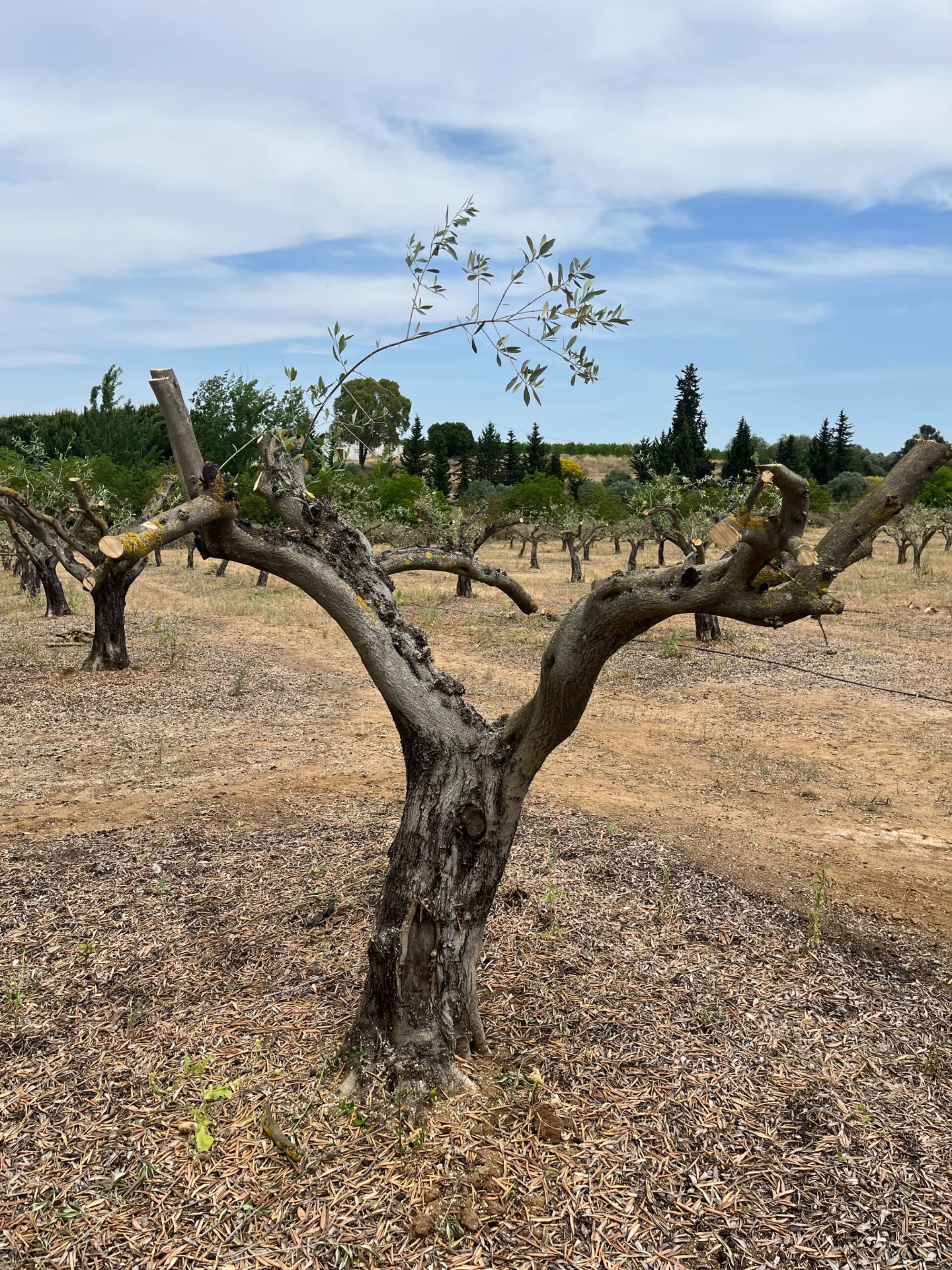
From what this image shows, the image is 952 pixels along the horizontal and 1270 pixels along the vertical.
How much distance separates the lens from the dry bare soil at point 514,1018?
11.3ft

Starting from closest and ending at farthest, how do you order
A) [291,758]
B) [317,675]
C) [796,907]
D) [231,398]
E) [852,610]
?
[796,907]
[291,758]
[317,675]
[852,610]
[231,398]

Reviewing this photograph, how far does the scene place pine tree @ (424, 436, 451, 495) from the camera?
68250 millimetres

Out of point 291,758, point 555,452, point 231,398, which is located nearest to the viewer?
point 291,758

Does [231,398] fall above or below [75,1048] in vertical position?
above

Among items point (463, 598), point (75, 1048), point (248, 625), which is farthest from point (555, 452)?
point (75, 1048)

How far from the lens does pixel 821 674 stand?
15727 mm

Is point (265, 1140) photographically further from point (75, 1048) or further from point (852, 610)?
point (852, 610)

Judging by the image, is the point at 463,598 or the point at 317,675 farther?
the point at 463,598

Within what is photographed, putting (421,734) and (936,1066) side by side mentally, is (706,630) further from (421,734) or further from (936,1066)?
(421,734)

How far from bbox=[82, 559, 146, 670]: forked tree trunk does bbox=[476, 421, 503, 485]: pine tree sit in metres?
57.3

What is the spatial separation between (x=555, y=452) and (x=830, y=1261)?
77539 mm

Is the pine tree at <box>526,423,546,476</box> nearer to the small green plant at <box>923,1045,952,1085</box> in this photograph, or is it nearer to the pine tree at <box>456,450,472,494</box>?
the pine tree at <box>456,450,472,494</box>

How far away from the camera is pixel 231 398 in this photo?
4694 centimetres

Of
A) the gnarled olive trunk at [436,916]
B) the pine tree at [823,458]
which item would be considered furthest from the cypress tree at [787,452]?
the gnarled olive trunk at [436,916]
